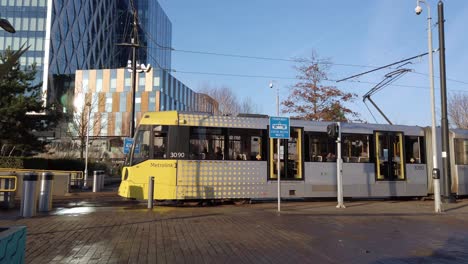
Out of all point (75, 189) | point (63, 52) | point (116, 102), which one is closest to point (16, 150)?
point (75, 189)

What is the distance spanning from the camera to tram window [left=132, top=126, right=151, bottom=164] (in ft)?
45.3

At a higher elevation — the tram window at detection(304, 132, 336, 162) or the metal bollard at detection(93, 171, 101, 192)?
the tram window at detection(304, 132, 336, 162)

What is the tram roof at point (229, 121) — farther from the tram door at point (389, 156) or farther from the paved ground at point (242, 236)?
the paved ground at point (242, 236)

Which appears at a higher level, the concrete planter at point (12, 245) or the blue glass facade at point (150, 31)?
the blue glass facade at point (150, 31)

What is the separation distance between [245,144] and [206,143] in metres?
1.55

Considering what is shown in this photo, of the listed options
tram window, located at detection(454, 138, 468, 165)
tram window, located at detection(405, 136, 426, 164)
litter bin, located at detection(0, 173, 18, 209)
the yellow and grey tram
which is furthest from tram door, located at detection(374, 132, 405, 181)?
litter bin, located at detection(0, 173, 18, 209)

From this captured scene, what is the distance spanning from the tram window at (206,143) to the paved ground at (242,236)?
7.00ft

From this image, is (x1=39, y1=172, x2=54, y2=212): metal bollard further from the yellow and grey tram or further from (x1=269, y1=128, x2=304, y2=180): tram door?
(x1=269, y1=128, x2=304, y2=180): tram door

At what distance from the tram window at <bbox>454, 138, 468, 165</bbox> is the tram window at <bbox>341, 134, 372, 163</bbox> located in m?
4.91

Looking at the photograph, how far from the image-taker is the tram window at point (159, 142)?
45.3ft

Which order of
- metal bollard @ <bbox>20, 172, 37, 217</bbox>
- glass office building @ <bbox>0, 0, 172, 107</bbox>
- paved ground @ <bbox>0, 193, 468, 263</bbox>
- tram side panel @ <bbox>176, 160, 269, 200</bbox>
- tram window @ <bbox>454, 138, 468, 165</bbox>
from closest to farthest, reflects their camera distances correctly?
paved ground @ <bbox>0, 193, 468, 263</bbox> → metal bollard @ <bbox>20, 172, 37, 217</bbox> → tram side panel @ <bbox>176, 160, 269, 200</bbox> → tram window @ <bbox>454, 138, 468, 165</bbox> → glass office building @ <bbox>0, 0, 172, 107</bbox>

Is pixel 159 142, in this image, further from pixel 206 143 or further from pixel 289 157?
pixel 289 157

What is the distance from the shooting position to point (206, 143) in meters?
14.2

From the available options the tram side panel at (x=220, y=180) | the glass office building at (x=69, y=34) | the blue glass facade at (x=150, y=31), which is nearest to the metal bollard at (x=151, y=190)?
the tram side panel at (x=220, y=180)
